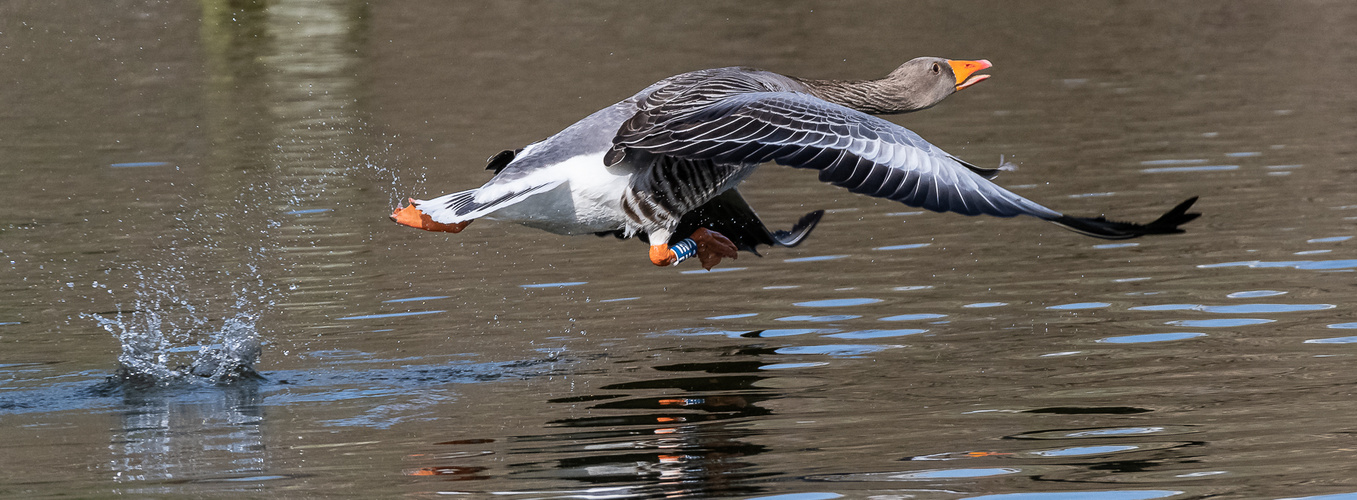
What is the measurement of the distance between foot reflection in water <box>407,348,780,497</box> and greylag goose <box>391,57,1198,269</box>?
41.2 inches

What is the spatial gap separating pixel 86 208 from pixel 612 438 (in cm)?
1030

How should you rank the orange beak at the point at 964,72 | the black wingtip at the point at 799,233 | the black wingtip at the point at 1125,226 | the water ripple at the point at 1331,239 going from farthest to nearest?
the water ripple at the point at 1331,239
the black wingtip at the point at 799,233
the orange beak at the point at 964,72
the black wingtip at the point at 1125,226

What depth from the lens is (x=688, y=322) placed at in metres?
10.6

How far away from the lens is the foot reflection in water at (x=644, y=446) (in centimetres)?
694

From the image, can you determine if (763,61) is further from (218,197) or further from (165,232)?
(165,232)

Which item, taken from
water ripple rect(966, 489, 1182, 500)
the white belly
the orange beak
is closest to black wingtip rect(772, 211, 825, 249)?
the orange beak

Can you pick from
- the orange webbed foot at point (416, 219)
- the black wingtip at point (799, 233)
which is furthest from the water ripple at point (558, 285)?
the orange webbed foot at point (416, 219)

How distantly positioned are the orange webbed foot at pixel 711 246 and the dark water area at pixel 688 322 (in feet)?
1.86

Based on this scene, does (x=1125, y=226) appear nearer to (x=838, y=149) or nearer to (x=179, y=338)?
(x=838, y=149)

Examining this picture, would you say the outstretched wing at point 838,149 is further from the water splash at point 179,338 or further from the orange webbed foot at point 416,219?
the water splash at point 179,338

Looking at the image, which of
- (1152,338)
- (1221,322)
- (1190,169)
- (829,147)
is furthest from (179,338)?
(1190,169)

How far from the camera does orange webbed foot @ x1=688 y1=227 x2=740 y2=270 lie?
9797 millimetres

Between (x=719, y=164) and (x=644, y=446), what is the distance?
2.23 meters

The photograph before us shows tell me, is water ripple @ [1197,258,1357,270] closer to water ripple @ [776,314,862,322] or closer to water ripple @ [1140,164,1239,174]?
water ripple @ [776,314,862,322]
